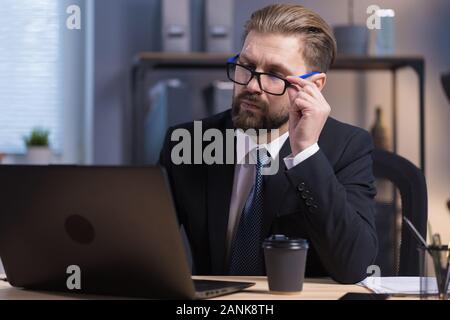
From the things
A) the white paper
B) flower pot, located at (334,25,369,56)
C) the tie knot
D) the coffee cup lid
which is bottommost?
the white paper

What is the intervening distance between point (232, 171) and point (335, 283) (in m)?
0.39

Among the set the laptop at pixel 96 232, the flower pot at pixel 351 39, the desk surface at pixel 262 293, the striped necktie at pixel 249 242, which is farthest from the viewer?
the flower pot at pixel 351 39

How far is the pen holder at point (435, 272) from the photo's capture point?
121 centimetres

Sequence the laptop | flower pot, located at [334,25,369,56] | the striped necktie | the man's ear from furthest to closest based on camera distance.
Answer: flower pot, located at [334,25,369,56]
the man's ear
the striped necktie
the laptop

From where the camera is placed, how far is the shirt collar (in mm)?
1747

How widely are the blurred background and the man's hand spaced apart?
1.77 metres

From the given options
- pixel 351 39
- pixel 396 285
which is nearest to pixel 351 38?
pixel 351 39

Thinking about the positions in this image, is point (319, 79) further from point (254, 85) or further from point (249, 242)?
point (249, 242)

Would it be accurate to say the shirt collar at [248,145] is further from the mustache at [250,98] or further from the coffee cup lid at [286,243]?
the coffee cup lid at [286,243]

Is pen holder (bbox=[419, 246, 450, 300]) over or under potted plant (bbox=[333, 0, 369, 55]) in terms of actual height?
under

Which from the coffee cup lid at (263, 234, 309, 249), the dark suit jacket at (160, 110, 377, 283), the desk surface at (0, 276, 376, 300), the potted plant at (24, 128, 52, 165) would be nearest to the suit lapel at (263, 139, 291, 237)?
the dark suit jacket at (160, 110, 377, 283)

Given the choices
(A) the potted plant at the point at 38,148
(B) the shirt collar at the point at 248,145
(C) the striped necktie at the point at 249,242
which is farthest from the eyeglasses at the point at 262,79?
(A) the potted plant at the point at 38,148

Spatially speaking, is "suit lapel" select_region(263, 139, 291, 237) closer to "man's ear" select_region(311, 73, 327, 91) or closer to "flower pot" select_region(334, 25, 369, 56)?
"man's ear" select_region(311, 73, 327, 91)

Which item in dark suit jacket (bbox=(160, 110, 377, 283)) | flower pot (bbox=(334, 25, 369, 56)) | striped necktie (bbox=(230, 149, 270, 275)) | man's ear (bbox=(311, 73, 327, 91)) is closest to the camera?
dark suit jacket (bbox=(160, 110, 377, 283))
